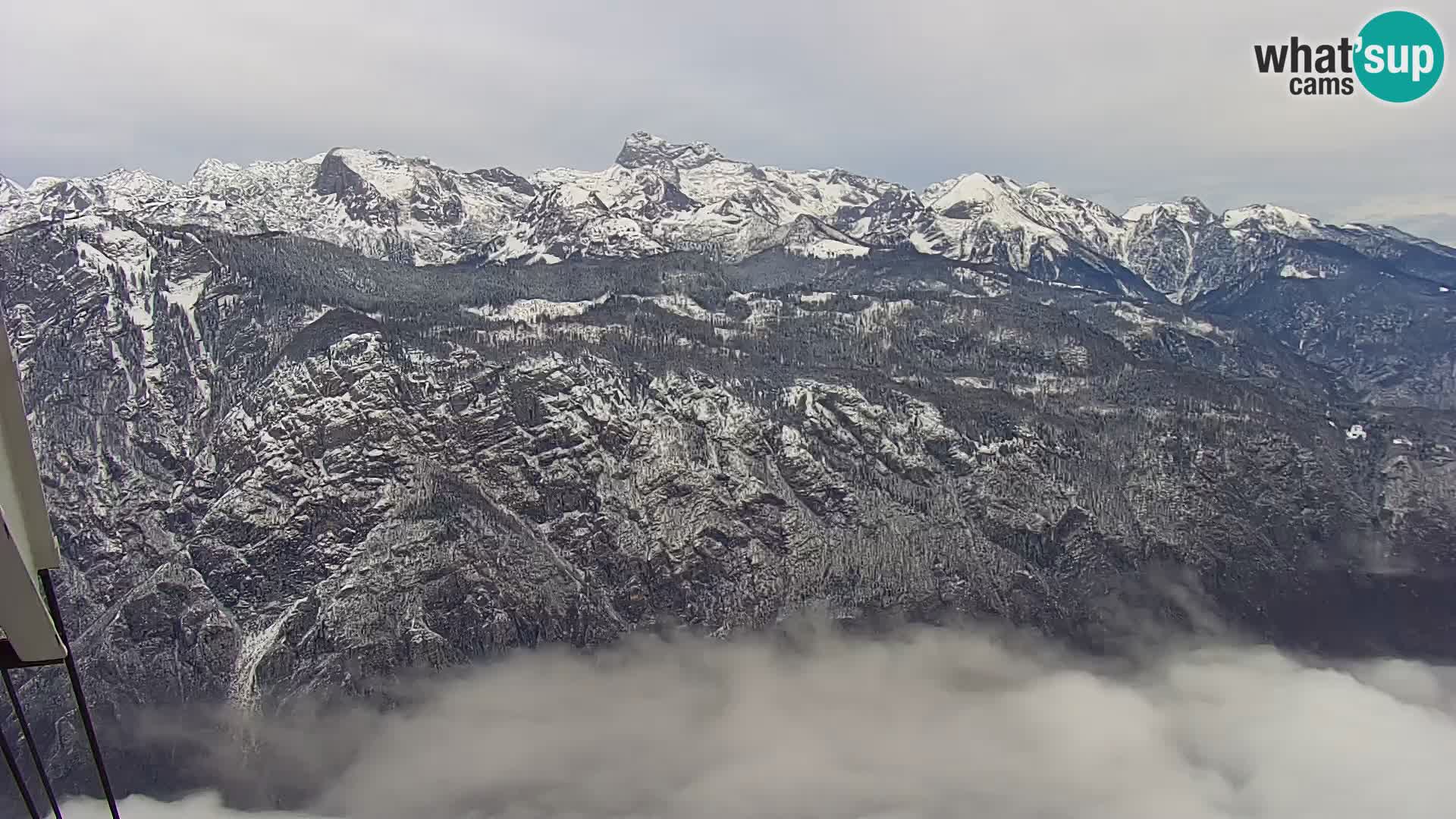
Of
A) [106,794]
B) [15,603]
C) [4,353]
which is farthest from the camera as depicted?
[106,794]

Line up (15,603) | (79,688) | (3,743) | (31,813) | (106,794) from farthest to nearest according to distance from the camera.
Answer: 1. (31,813)
2. (3,743)
3. (79,688)
4. (106,794)
5. (15,603)

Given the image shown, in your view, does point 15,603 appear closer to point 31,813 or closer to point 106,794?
point 106,794

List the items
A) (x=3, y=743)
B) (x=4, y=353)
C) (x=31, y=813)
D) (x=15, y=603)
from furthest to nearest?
(x=31, y=813), (x=3, y=743), (x=15, y=603), (x=4, y=353)

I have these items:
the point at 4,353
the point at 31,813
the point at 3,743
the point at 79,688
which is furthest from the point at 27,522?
the point at 31,813

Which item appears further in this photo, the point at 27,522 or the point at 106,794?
the point at 106,794

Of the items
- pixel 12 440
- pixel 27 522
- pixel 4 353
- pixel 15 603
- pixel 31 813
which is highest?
pixel 4 353

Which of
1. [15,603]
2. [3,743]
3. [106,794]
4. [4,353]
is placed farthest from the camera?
[3,743]

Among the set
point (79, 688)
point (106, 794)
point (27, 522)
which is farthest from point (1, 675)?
point (27, 522)

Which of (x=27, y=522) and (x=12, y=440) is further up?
(x=12, y=440)

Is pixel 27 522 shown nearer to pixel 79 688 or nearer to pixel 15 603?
pixel 15 603
